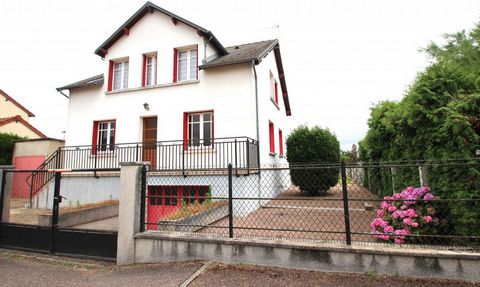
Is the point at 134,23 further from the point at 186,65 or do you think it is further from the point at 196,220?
the point at 196,220

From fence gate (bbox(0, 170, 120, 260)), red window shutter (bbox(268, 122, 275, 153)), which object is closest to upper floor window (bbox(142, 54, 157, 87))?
fence gate (bbox(0, 170, 120, 260))

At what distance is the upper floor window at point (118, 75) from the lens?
1169 cm

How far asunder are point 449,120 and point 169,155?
27.2 feet

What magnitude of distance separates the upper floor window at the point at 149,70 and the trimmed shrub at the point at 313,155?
6.46m

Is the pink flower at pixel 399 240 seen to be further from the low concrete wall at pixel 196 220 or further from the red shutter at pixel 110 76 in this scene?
the red shutter at pixel 110 76

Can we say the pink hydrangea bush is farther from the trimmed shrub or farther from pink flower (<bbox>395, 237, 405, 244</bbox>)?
the trimmed shrub

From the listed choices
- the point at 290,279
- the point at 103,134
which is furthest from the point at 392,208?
the point at 103,134

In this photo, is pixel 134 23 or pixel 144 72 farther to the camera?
pixel 134 23

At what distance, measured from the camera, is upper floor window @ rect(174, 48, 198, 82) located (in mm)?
10695

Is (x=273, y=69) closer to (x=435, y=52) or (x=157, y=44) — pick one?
(x=157, y=44)

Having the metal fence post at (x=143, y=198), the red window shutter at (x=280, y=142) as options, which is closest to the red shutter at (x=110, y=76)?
the metal fence post at (x=143, y=198)

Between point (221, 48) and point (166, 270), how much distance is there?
9149mm

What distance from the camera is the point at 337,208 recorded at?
24.0 feet

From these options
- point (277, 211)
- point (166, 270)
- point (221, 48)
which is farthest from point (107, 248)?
point (221, 48)
